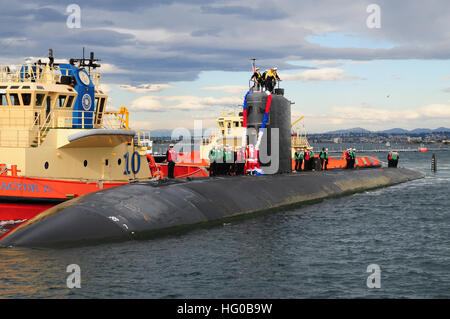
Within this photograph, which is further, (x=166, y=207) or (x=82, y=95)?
(x=82, y=95)

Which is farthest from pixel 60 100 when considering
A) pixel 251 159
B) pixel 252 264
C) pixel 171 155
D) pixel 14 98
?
pixel 252 264

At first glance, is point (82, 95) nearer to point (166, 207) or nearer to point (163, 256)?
point (166, 207)

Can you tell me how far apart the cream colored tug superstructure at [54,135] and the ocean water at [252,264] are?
8.62m

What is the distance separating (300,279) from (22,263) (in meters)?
7.14

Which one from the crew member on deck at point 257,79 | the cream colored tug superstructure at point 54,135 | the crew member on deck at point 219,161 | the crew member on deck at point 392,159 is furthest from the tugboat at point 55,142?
the crew member on deck at point 392,159

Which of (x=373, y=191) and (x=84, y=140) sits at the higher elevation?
(x=84, y=140)

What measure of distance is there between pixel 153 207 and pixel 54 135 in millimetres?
9098

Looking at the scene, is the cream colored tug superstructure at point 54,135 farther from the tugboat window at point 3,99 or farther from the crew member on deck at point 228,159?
the crew member on deck at point 228,159

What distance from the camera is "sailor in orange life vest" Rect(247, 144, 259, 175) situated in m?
28.9

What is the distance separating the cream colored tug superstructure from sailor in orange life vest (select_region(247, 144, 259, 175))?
5662 mm

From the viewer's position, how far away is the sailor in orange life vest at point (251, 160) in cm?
2890

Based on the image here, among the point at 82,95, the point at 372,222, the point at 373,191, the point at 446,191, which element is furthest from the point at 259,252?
the point at 446,191

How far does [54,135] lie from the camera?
85.5ft
